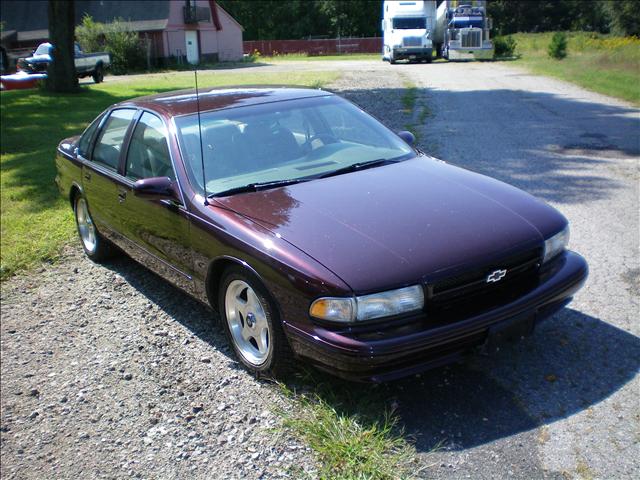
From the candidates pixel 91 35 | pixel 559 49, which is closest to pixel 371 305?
pixel 91 35

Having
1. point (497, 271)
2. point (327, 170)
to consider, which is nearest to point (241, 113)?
point (327, 170)

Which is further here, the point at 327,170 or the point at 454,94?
the point at 454,94

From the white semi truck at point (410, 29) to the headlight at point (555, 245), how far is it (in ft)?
109

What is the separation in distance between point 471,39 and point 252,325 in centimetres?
3331

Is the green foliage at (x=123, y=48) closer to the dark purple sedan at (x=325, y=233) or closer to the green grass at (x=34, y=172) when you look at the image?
the green grass at (x=34, y=172)

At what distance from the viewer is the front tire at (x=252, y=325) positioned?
3395 millimetres

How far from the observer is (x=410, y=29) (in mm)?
35438

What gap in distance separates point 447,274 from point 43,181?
778 cm

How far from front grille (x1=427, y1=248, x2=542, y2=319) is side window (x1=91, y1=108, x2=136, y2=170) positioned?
121 inches

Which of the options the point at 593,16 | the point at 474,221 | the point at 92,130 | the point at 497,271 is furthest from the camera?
the point at 593,16

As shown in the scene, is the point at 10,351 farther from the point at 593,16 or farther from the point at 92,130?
the point at 593,16

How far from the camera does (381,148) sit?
465cm

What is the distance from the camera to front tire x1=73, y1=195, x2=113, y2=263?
229 inches

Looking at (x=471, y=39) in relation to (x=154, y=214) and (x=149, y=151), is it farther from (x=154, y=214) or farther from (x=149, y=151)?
(x=154, y=214)
